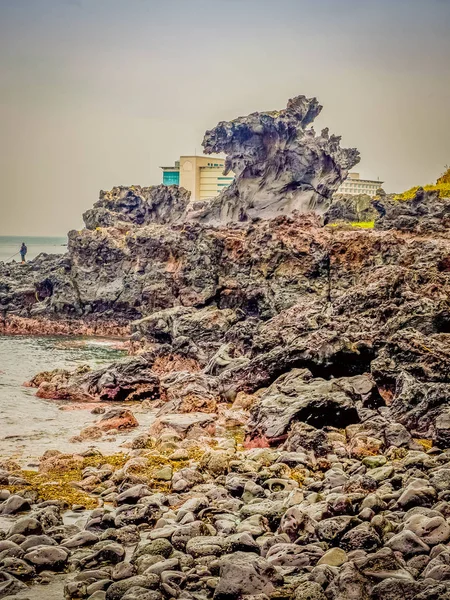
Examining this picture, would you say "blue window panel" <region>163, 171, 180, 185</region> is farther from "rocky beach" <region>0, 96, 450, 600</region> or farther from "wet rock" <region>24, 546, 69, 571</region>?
"wet rock" <region>24, 546, 69, 571</region>

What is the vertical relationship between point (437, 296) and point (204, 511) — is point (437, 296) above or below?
above

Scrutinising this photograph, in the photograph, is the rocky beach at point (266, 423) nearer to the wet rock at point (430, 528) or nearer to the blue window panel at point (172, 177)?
the wet rock at point (430, 528)

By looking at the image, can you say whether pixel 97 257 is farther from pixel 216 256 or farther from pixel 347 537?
pixel 347 537

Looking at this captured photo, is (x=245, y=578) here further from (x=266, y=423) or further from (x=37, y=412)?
(x=37, y=412)

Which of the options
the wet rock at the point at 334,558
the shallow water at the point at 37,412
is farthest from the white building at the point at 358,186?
the wet rock at the point at 334,558

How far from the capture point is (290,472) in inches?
568

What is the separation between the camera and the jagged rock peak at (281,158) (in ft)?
166

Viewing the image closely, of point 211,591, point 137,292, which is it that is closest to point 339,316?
point 211,591

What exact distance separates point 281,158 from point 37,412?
31982mm

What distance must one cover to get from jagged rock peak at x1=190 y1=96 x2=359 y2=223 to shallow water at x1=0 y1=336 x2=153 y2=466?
1675 cm

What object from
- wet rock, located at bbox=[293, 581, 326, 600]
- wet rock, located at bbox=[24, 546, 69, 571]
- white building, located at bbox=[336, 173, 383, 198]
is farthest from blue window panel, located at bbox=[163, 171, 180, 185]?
wet rock, located at bbox=[293, 581, 326, 600]

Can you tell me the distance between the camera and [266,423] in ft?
59.8

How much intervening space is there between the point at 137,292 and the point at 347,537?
4449 centimetres

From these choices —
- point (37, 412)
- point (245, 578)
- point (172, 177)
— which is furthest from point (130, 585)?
point (172, 177)
